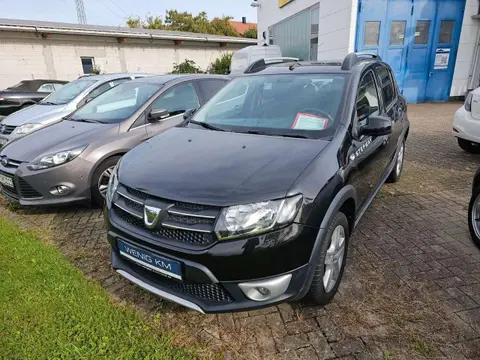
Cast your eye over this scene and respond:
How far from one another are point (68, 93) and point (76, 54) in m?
12.7

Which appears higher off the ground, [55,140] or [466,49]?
[466,49]

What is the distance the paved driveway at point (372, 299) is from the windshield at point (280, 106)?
1.31m

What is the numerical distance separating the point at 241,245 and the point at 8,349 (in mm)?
1665

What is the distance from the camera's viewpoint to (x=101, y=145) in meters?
3.87

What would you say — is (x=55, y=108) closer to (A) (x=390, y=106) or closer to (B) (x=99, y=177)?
(B) (x=99, y=177)

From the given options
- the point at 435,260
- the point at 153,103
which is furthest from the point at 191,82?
the point at 435,260

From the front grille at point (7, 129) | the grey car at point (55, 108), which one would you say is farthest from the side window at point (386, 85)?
the front grille at point (7, 129)

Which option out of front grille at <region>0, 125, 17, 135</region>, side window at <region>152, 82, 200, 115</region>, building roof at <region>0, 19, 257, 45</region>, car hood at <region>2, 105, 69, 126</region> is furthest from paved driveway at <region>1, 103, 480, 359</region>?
building roof at <region>0, 19, 257, 45</region>

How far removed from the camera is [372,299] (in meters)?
2.50

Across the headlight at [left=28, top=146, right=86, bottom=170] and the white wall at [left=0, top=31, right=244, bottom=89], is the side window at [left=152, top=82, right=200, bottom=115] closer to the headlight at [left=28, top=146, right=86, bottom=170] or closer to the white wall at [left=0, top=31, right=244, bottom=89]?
the headlight at [left=28, top=146, right=86, bottom=170]

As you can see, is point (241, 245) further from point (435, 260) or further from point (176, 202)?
point (435, 260)

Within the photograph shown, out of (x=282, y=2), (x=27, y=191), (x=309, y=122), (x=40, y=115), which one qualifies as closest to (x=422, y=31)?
(x=282, y=2)

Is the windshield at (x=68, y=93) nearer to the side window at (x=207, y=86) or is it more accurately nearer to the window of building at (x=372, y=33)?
the side window at (x=207, y=86)

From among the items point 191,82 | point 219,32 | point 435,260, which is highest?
point 219,32
